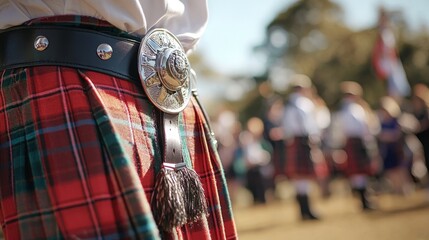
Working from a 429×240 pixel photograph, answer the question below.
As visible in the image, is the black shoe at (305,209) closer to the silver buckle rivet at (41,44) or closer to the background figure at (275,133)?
the background figure at (275,133)

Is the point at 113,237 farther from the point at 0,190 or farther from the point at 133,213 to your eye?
the point at 0,190

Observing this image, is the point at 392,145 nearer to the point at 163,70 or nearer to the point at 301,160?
the point at 301,160

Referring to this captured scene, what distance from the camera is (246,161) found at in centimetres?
1191

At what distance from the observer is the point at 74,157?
4.47ft

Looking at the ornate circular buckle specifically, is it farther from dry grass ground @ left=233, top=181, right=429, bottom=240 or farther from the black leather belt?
dry grass ground @ left=233, top=181, right=429, bottom=240

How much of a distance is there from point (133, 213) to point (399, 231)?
16.4 feet

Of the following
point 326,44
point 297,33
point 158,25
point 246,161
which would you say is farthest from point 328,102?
point 158,25

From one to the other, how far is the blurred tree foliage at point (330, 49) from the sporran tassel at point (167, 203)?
978 inches

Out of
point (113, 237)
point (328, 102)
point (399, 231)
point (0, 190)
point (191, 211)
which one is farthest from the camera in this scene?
point (328, 102)

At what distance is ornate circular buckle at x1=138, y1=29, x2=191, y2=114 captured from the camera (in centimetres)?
155

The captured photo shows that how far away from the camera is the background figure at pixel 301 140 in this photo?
26.0 feet

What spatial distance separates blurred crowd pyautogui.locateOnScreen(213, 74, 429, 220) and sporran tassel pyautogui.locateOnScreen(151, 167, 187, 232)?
6447 mm

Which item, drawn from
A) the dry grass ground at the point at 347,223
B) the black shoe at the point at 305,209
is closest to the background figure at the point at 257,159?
the dry grass ground at the point at 347,223

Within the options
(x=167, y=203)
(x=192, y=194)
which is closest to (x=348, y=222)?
(x=192, y=194)
